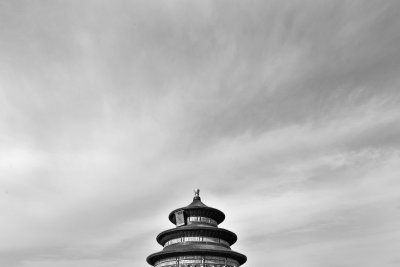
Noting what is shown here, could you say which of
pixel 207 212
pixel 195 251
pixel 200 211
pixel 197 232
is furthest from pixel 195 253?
pixel 207 212

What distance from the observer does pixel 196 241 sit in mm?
37875

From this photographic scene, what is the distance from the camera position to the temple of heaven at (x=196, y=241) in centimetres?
3606

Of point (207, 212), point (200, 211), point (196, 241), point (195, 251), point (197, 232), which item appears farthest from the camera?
point (207, 212)

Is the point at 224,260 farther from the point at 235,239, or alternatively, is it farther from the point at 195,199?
the point at 195,199

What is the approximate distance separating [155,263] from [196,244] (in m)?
5.28

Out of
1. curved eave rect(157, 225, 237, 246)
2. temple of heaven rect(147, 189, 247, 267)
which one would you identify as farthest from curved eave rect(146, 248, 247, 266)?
curved eave rect(157, 225, 237, 246)

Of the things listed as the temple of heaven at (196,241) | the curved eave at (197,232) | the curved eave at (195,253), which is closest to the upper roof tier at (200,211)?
the temple of heaven at (196,241)

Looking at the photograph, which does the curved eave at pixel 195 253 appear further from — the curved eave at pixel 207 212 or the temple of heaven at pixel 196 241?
the curved eave at pixel 207 212

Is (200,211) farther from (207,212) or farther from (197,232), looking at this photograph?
(197,232)

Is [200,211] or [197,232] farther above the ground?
[200,211]

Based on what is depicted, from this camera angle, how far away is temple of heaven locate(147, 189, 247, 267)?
36062 millimetres

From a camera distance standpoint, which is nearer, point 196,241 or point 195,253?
point 195,253

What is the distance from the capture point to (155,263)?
38906 millimetres

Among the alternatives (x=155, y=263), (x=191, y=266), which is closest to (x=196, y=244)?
(x=191, y=266)
